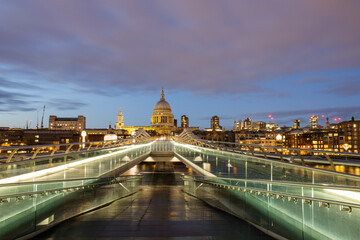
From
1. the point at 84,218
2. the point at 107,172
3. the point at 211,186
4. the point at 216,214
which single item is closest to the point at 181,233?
the point at 216,214

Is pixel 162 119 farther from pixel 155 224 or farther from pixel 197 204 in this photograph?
pixel 155 224

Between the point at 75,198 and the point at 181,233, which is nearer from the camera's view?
the point at 181,233

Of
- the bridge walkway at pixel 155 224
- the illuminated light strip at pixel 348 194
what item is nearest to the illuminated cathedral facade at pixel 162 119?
the bridge walkway at pixel 155 224

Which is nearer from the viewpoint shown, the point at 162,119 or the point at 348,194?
the point at 348,194

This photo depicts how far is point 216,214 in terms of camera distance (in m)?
7.75

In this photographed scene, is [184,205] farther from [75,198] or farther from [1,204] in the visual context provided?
[1,204]

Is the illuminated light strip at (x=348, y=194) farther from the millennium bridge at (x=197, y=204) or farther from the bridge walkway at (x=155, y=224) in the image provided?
the bridge walkway at (x=155, y=224)

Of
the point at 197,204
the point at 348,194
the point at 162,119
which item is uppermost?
the point at 162,119

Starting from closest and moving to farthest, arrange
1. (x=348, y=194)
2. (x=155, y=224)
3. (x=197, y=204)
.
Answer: (x=348, y=194)
(x=155, y=224)
(x=197, y=204)

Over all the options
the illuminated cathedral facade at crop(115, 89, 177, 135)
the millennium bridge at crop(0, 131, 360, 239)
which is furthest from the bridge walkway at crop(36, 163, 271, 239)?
the illuminated cathedral facade at crop(115, 89, 177, 135)

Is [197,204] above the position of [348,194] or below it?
below

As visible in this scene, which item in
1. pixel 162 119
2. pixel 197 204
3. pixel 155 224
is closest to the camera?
pixel 155 224

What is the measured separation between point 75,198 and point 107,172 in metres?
4.33

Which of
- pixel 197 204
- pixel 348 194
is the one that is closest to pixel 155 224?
pixel 197 204
